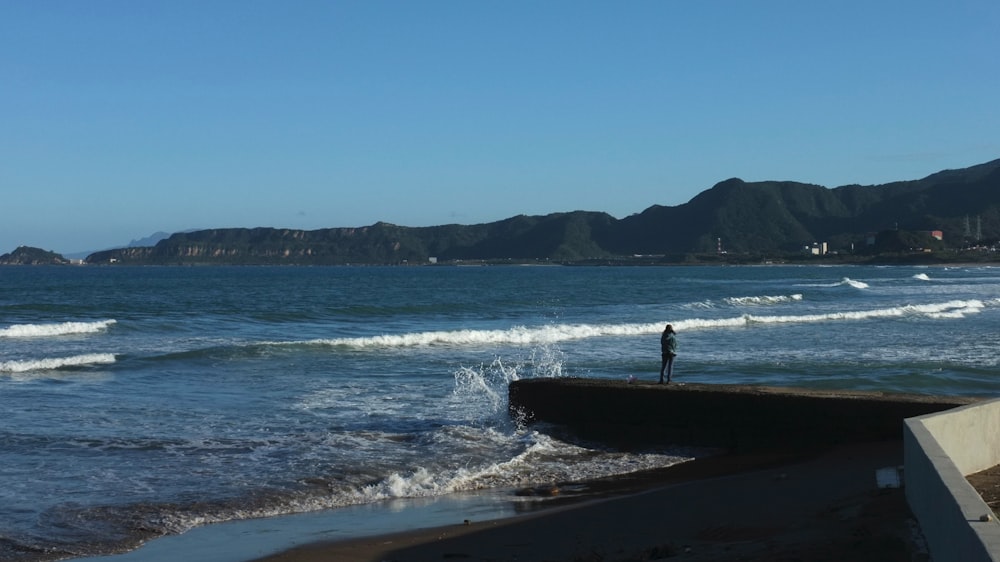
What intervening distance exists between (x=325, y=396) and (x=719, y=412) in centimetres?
858

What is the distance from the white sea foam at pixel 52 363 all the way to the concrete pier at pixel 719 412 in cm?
1435

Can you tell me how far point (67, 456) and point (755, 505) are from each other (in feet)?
29.5

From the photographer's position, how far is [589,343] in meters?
32.1

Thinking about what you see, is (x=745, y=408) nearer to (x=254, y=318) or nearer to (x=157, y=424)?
(x=157, y=424)

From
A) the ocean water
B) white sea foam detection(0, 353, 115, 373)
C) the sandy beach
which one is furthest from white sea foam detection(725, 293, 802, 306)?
the sandy beach

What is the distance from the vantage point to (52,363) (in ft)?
85.3

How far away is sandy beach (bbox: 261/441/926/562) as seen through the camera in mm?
8406

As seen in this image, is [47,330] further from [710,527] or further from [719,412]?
[710,527]

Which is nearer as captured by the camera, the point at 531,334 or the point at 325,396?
the point at 325,396

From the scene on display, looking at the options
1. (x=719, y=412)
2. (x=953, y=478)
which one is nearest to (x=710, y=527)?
(x=953, y=478)

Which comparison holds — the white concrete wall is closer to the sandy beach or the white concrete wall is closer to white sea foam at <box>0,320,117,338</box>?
the sandy beach

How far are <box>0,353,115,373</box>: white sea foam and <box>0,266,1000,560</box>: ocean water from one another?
3.7 inches

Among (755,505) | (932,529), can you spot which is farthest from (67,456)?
(932,529)

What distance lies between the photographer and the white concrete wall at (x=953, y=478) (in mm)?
5621
